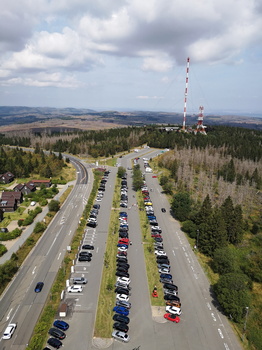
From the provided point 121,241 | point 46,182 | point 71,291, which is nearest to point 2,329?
point 71,291

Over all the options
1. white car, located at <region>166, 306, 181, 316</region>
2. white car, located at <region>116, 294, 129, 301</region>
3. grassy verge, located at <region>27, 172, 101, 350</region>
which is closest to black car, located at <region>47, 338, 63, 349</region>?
grassy verge, located at <region>27, 172, 101, 350</region>

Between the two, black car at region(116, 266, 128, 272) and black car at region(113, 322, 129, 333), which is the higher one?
black car at region(116, 266, 128, 272)

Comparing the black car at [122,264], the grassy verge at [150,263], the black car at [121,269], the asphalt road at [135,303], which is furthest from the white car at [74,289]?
the grassy verge at [150,263]

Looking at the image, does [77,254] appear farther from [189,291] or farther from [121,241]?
[189,291]

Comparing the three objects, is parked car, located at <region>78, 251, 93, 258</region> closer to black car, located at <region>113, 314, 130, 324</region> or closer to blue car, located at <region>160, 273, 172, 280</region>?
blue car, located at <region>160, 273, 172, 280</region>

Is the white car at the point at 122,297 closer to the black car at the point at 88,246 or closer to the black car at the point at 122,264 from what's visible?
the black car at the point at 122,264
